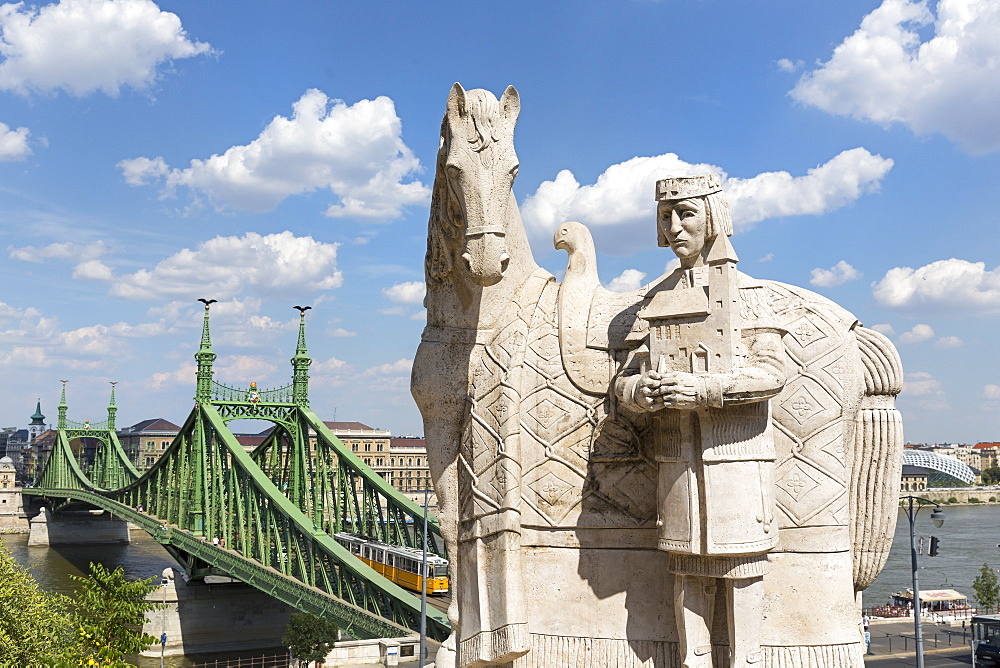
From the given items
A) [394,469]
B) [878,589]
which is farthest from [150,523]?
[394,469]

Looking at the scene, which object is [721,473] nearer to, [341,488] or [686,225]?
[686,225]

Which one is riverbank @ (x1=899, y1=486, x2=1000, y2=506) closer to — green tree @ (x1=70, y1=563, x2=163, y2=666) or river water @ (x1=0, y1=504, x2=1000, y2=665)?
river water @ (x1=0, y1=504, x2=1000, y2=665)

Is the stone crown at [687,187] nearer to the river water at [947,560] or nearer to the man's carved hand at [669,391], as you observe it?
the man's carved hand at [669,391]

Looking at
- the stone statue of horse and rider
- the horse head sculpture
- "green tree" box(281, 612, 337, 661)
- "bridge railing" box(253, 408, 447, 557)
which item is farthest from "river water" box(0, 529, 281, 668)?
the horse head sculpture

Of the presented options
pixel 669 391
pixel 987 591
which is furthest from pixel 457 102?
pixel 987 591

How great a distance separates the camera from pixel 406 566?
90.0 feet

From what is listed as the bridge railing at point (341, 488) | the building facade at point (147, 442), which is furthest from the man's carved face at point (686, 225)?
the building facade at point (147, 442)

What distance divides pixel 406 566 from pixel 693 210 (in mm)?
24769

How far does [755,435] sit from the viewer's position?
4168 millimetres

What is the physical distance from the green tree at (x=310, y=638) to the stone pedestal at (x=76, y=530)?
146 ft

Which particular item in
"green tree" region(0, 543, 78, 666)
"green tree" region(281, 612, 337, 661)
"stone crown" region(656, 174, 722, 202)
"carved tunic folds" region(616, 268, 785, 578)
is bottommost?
"green tree" region(281, 612, 337, 661)

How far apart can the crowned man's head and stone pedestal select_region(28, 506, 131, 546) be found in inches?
2548

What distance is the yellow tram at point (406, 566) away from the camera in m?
26.3

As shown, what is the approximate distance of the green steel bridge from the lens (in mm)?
25969
